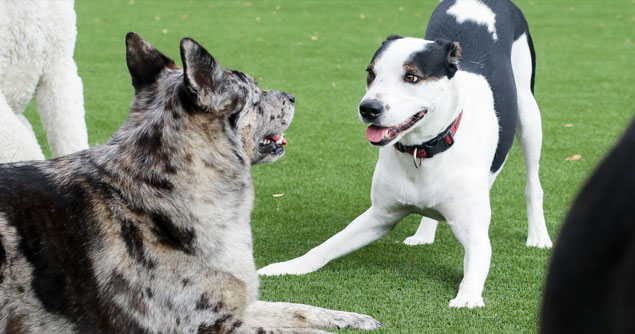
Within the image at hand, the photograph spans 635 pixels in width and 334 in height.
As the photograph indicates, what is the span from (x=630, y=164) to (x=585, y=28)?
13.2 meters

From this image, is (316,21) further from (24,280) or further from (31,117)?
(24,280)

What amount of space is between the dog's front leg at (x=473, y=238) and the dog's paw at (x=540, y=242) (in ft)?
2.53

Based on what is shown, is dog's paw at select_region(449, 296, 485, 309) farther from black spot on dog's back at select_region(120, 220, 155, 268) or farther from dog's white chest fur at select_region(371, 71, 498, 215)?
black spot on dog's back at select_region(120, 220, 155, 268)

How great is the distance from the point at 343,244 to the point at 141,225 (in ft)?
4.72

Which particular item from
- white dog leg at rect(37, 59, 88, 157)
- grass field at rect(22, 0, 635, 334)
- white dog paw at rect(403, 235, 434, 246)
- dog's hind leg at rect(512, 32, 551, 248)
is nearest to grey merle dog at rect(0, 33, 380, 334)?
grass field at rect(22, 0, 635, 334)

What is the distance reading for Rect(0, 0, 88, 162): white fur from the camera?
3707 mm

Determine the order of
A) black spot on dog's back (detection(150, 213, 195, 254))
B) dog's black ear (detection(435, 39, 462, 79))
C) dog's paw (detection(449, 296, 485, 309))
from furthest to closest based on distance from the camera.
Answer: dog's black ear (detection(435, 39, 462, 79)) < dog's paw (detection(449, 296, 485, 309)) < black spot on dog's back (detection(150, 213, 195, 254))

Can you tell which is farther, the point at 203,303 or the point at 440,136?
the point at 440,136

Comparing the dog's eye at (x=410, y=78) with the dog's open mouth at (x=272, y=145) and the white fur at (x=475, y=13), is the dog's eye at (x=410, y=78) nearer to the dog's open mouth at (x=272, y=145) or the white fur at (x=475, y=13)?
the dog's open mouth at (x=272, y=145)

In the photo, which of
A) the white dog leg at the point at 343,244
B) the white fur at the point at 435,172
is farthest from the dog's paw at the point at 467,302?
the white dog leg at the point at 343,244

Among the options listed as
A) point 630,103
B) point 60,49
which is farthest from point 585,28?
point 60,49

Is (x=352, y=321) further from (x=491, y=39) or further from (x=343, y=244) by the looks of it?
(x=491, y=39)

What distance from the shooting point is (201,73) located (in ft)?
8.40

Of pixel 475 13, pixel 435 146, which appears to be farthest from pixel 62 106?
pixel 475 13
